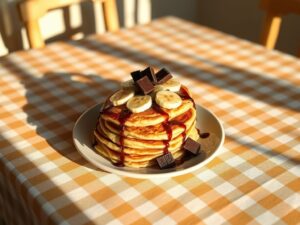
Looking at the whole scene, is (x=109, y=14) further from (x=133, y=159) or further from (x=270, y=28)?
(x=133, y=159)

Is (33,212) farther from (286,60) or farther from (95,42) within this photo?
(286,60)

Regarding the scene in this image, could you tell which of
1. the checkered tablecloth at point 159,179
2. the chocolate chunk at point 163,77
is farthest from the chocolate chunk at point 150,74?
the checkered tablecloth at point 159,179

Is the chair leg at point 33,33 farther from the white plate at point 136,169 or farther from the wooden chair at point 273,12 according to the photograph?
the wooden chair at point 273,12

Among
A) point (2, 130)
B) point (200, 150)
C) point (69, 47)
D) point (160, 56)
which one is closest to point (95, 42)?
point (69, 47)

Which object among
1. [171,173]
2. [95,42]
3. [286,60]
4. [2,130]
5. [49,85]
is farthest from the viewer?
[95,42]

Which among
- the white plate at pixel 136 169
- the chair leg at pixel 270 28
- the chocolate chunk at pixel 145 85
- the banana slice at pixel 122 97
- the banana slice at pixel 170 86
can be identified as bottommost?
the chair leg at pixel 270 28

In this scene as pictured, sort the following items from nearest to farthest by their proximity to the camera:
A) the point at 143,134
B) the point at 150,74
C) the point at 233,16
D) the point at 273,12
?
the point at 143,134 < the point at 150,74 < the point at 273,12 < the point at 233,16

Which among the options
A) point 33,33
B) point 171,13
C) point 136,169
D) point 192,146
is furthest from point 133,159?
point 171,13
